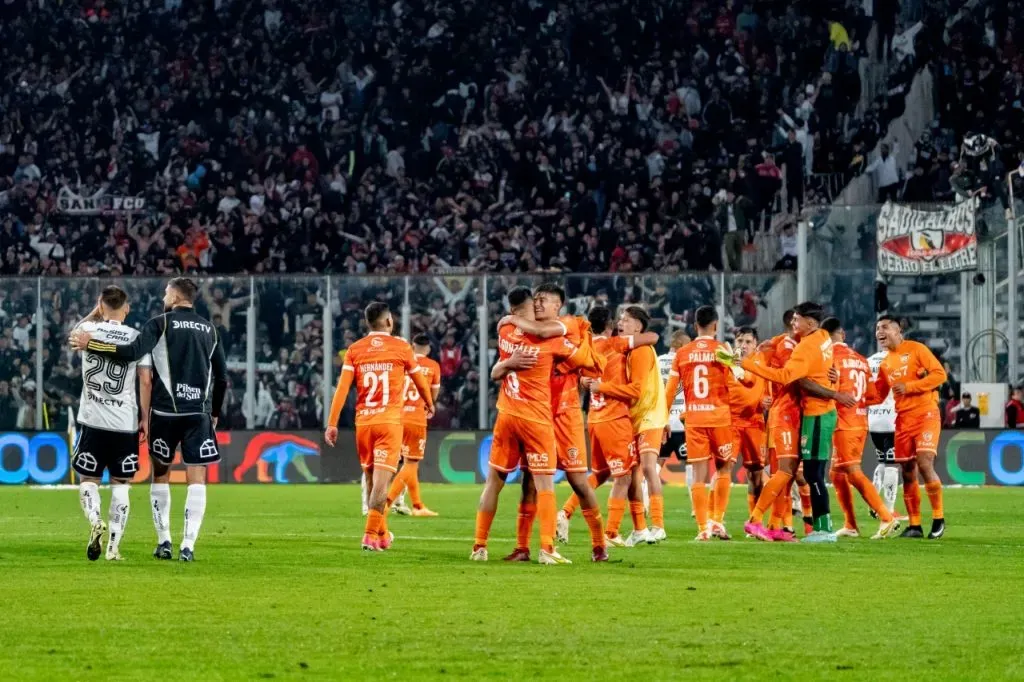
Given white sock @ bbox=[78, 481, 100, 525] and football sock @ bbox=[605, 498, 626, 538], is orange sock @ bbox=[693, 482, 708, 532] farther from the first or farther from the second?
white sock @ bbox=[78, 481, 100, 525]

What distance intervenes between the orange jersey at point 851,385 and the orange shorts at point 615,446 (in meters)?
2.64

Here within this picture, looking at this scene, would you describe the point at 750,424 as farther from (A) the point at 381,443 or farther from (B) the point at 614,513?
(A) the point at 381,443

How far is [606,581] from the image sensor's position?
1195cm

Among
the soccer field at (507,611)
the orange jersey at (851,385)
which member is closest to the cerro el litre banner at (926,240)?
the orange jersey at (851,385)

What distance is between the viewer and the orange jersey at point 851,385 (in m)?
17.5

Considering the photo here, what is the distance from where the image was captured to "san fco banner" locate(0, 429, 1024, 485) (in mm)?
30484

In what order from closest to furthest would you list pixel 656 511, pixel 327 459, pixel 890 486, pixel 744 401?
pixel 656 511 < pixel 744 401 < pixel 890 486 < pixel 327 459

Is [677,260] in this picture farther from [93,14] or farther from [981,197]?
[93,14]

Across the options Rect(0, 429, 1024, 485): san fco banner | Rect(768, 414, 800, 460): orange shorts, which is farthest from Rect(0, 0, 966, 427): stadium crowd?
Rect(768, 414, 800, 460): orange shorts

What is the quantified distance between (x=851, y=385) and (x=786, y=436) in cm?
136

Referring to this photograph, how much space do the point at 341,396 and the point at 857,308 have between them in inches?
621

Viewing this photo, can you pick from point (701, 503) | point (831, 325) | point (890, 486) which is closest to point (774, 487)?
point (701, 503)

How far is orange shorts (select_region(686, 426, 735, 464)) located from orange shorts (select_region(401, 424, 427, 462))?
14.6ft

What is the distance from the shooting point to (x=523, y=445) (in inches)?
533
